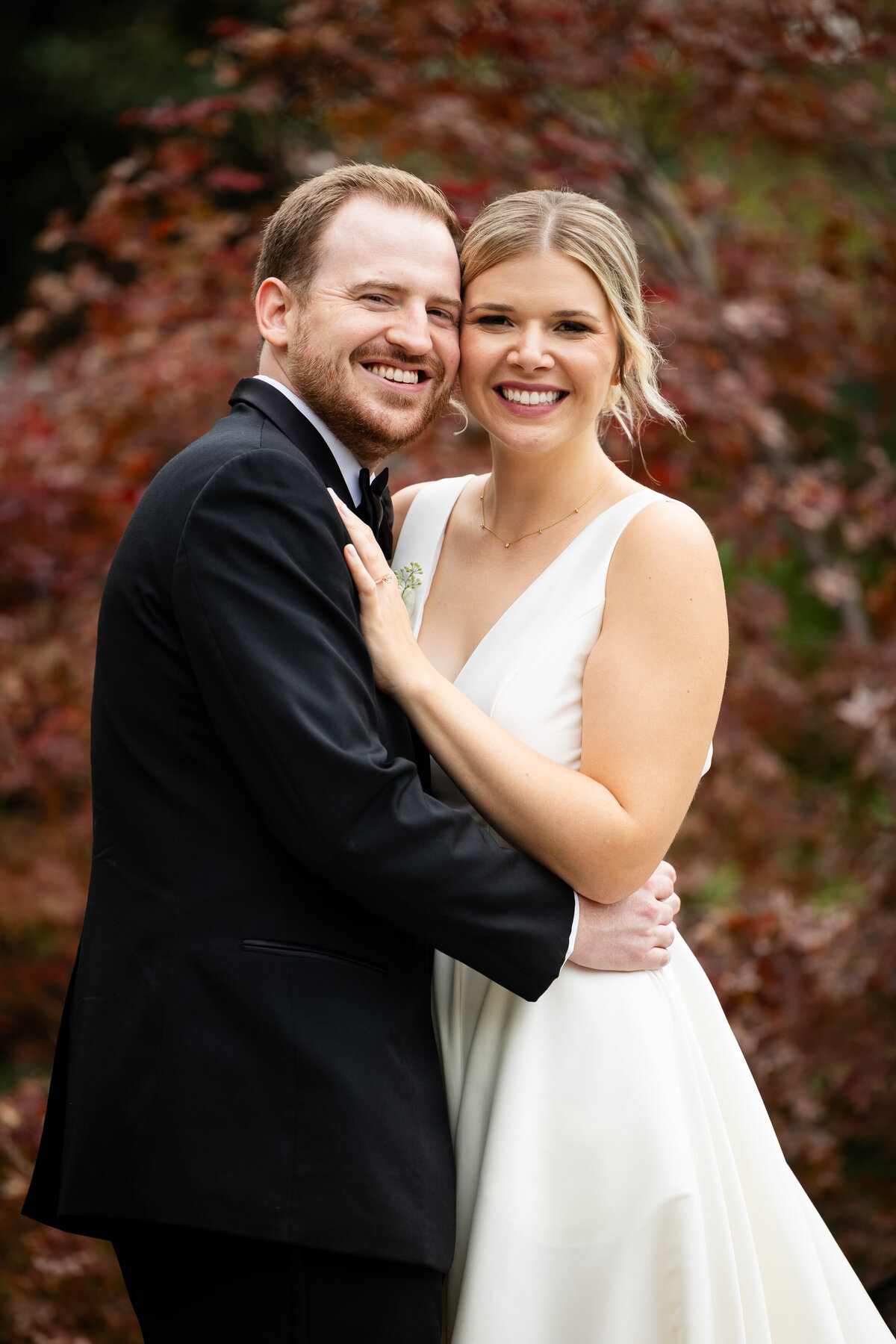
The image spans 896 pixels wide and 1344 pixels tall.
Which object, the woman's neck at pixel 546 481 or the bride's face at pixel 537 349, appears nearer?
the bride's face at pixel 537 349

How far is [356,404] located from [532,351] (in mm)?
383

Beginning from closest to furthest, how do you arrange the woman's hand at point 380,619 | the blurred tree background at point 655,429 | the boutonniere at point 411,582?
1. the woman's hand at point 380,619
2. the boutonniere at point 411,582
3. the blurred tree background at point 655,429

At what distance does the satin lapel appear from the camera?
85.9 inches

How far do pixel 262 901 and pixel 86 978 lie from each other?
387 mm

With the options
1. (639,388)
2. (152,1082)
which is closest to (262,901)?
(152,1082)

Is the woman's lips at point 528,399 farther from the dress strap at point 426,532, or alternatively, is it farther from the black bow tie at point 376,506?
the dress strap at point 426,532

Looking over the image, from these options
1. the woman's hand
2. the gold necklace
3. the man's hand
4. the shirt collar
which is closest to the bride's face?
the gold necklace

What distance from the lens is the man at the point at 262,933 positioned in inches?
75.3

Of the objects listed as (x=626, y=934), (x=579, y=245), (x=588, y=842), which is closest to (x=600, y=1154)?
(x=626, y=934)

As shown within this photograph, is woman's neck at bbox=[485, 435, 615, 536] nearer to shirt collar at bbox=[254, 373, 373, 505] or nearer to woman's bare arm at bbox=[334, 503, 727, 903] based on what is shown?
woman's bare arm at bbox=[334, 503, 727, 903]

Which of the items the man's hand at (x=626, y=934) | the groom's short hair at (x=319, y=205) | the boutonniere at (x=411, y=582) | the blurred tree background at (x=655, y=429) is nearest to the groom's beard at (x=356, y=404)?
the groom's short hair at (x=319, y=205)

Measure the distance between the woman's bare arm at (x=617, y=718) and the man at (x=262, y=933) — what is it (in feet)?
0.23

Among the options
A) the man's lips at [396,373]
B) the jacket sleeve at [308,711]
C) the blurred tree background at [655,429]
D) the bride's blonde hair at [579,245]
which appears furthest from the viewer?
the blurred tree background at [655,429]

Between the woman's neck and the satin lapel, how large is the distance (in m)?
0.52
